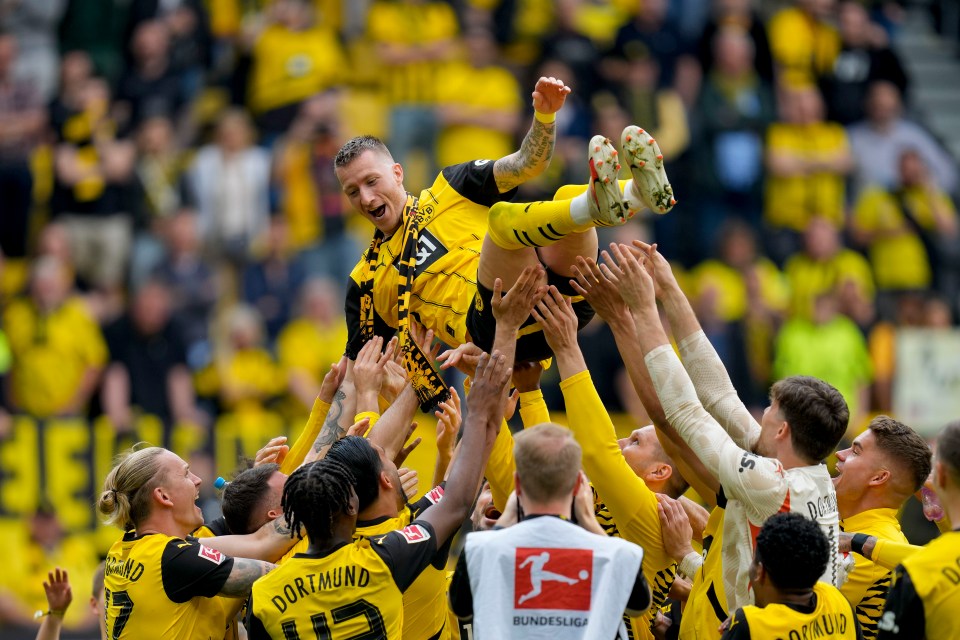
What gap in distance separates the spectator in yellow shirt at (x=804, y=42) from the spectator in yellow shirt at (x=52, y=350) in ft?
26.6

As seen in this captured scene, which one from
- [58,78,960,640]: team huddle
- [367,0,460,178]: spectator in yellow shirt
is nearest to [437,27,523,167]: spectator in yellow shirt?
[367,0,460,178]: spectator in yellow shirt

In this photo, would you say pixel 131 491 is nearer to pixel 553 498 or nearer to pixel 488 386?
pixel 488 386

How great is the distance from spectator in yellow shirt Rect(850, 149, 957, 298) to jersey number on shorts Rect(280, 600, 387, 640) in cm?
1061

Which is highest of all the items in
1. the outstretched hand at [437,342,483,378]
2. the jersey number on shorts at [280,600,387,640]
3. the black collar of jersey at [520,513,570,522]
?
the black collar of jersey at [520,513,570,522]

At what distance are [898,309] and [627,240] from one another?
300cm

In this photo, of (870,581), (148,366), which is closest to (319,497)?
(870,581)

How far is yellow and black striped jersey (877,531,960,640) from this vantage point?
4805mm

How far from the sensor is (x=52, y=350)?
13.1m

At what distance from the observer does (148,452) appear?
19.3 ft

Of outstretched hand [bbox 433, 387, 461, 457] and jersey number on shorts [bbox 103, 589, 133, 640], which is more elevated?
outstretched hand [bbox 433, 387, 461, 457]

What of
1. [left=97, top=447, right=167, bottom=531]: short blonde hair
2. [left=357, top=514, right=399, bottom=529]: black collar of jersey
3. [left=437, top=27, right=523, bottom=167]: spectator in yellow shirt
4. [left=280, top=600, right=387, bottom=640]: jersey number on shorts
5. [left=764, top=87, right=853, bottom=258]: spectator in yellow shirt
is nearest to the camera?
[left=280, top=600, right=387, bottom=640]: jersey number on shorts

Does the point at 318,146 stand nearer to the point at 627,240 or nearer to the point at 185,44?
the point at 185,44

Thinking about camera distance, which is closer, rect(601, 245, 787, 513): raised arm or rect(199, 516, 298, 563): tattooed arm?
rect(601, 245, 787, 513): raised arm

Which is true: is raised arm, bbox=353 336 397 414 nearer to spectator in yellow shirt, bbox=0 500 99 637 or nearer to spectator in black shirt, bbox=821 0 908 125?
spectator in yellow shirt, bbox=0 500 99 637
